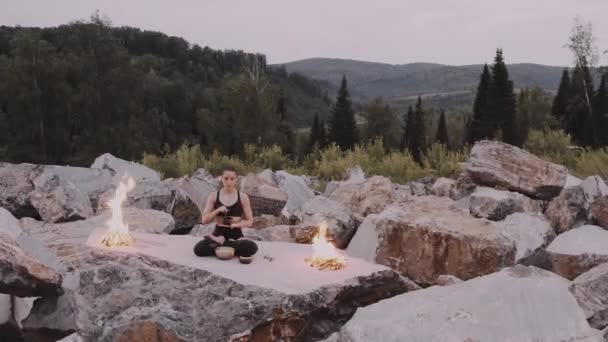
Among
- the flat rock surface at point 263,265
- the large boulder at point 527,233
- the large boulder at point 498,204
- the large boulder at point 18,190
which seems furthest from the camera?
the large boulder at point 18,190

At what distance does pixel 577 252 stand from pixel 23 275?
239 inches

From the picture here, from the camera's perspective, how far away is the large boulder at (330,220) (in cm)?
779

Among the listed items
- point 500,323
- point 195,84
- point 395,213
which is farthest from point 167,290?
point 195,84

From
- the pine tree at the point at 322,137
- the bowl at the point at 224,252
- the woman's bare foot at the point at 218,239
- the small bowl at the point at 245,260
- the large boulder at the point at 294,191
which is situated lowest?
the pine tree at the point at 322,137

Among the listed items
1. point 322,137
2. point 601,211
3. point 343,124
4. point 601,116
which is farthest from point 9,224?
point 322,137

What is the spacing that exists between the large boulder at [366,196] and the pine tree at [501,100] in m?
30.4

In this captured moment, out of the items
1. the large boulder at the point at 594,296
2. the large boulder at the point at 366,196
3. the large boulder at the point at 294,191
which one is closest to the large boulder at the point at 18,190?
the large boulder at the point at 294,191

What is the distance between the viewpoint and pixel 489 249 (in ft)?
22.1

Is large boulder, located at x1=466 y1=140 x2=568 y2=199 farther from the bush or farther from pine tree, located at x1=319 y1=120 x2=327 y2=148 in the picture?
pine tree, located at x1=319 y1=120 x2=327 y2=148

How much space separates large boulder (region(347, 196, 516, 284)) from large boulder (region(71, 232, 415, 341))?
1138 millimetres

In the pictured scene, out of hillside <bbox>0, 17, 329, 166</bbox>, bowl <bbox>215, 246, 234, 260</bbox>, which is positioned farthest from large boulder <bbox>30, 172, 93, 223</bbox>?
hillside <bbox>0, 17, 329, 166</bbox>

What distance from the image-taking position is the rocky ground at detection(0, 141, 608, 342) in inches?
172

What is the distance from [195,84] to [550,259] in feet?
227

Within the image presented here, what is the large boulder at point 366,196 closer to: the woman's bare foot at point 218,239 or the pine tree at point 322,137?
the woman's bare foot at point 218,239
